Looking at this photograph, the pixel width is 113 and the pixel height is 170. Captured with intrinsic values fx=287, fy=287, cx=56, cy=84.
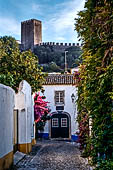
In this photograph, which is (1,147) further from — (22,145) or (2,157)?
(22,145)

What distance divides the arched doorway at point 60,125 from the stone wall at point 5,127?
17.5 meters

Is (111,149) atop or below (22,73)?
below

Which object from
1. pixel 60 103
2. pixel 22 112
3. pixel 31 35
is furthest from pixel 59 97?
pixel 31 35

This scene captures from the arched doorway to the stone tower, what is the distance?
54.4 meters

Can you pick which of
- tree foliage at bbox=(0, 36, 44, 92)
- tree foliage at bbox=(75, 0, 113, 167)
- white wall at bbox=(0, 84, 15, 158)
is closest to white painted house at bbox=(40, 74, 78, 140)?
tree foliage at bbox=(0, 36, 44, 92)

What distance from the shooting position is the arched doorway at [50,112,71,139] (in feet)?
85.7

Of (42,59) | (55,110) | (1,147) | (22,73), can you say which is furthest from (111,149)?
(42,59)

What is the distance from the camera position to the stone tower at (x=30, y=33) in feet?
263

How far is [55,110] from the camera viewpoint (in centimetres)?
2644

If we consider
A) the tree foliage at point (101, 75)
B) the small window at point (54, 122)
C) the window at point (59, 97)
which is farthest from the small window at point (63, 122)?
the tree foliage at point (101, 75)

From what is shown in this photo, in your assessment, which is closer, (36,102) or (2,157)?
(2,157)

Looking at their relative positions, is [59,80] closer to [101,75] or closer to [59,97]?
[59,97]

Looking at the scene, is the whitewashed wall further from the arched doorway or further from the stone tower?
the stone tower

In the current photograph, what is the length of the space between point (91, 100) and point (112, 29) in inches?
58.4
